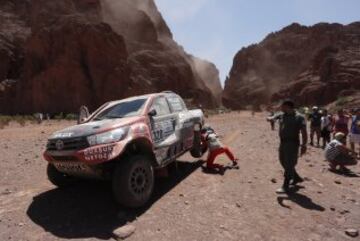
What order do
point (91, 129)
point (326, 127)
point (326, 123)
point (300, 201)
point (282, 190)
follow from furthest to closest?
1. point (326, 127)
2. point (326, 123)
3. point (282, 190)
4. point (300, 201)
5. point (91, 129)

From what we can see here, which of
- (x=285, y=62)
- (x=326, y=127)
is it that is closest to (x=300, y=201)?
(x=326, y=127)

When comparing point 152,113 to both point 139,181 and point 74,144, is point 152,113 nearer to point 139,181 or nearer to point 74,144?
point 139,181

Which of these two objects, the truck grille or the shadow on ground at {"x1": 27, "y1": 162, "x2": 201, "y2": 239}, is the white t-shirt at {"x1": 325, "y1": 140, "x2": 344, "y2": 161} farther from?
the truck grille

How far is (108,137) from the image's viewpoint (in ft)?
20.5

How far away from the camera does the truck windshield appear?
7.54 metres

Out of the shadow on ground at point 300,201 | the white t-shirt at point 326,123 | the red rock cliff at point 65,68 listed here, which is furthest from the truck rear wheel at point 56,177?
the red rock cliff at point 65,68

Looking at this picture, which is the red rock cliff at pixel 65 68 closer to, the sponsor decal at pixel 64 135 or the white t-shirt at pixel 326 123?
the white t-shirt at pixel 326 123

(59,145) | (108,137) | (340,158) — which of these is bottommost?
(340,158)

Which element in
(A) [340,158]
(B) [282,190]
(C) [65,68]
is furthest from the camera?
(C) [65,68]

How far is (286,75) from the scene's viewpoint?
123250 millimetres

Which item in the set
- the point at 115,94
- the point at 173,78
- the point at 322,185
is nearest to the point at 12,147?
the point at 322,185

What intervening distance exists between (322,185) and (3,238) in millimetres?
6321

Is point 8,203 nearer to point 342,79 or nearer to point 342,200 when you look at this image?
point 342,200

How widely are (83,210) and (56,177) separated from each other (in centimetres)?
122
